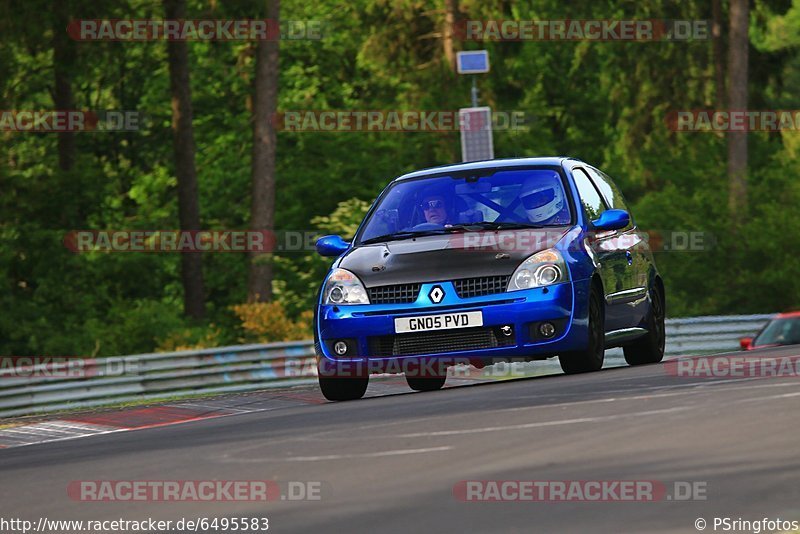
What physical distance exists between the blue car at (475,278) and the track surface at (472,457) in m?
0.59

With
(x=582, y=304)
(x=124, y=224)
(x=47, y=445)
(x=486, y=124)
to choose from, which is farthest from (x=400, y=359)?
(x=124, y=224)

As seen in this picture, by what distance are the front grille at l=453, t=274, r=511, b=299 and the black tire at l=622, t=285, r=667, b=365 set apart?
10.4 ft

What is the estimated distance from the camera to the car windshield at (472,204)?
571 inches

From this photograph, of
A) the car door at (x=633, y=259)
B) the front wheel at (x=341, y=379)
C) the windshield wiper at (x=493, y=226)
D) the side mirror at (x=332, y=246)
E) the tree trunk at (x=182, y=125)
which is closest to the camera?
the front wheel at (x=341, y=379)

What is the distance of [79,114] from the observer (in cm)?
4888

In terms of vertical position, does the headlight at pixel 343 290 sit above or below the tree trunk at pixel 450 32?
below

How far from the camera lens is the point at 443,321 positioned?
44.4 feet

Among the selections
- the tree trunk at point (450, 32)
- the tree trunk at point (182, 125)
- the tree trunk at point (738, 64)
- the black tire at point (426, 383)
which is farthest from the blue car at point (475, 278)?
the tree trunk at point (450, 32)

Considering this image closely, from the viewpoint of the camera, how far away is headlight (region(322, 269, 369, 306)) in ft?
45.4

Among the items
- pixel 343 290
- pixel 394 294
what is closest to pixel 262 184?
pixel 343 290

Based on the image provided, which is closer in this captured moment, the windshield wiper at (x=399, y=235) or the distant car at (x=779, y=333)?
the windshield wiper at (x=399, y=235)

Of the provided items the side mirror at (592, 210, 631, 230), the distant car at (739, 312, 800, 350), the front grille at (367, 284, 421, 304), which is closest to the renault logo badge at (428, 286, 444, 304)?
the front grille at (367, 284, 421, 304)

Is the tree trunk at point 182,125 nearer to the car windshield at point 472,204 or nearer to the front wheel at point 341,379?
the car windshield at point 472,204

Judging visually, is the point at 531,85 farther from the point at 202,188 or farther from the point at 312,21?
the point at 202,188
